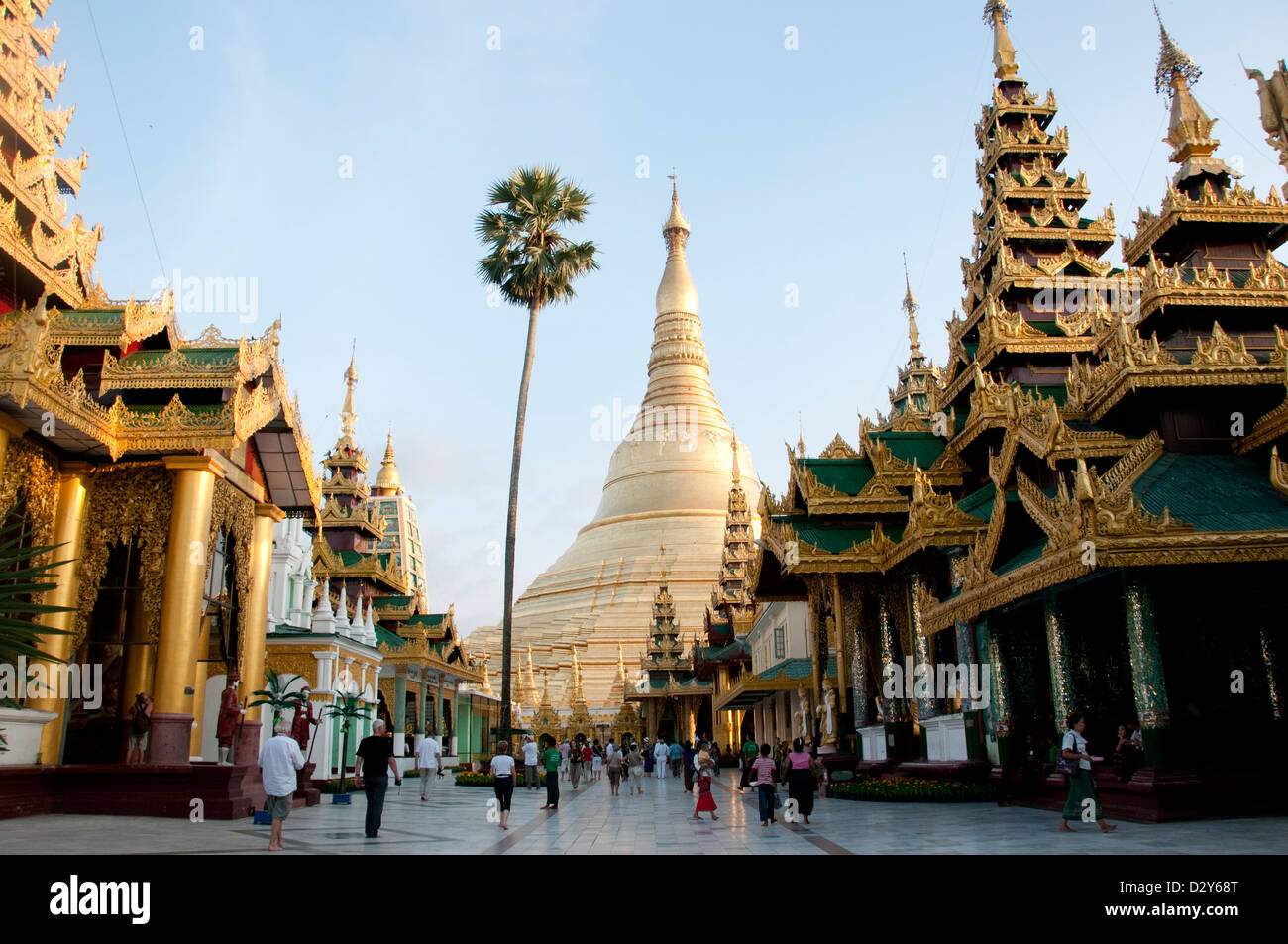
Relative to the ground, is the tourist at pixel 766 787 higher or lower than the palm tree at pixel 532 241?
lower

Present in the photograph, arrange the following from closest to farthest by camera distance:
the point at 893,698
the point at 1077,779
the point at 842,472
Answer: the point at 1077,779 < the point at 893,698 < the point at 842,472

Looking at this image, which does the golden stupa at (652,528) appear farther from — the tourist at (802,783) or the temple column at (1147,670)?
the temple column at (1147,670)

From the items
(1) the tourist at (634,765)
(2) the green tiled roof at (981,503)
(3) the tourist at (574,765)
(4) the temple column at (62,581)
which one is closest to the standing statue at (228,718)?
(4) the temple column at (62,581)

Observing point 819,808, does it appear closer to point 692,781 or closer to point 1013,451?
point 1013,451

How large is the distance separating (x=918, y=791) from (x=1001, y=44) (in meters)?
19.6

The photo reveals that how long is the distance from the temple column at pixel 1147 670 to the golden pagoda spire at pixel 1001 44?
17686 millimetres

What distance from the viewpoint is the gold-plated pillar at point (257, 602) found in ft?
58.6

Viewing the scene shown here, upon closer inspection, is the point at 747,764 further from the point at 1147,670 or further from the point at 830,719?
the point at 1147,670

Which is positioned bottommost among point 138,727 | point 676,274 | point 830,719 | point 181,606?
point 830,719

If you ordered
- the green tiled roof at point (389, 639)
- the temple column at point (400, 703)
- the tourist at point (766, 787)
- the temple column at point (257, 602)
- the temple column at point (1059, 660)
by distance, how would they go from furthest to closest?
the green tiled roof at point (389, 639), the temple column at point (400, 703), the temple column at point (257, 602), the temple column at point (1059, 660), the tourist at point (766, 787)

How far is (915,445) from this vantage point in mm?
22078

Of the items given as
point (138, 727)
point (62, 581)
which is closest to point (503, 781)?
point (138, 727)
